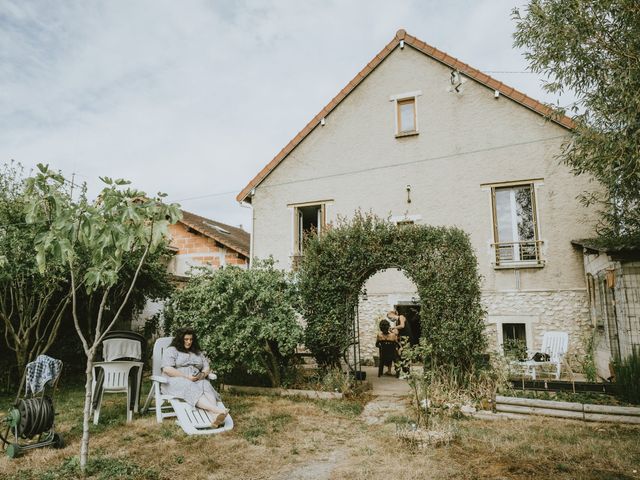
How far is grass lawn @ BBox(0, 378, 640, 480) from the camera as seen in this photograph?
4.20 meters

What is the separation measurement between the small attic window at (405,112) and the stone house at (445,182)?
1.3 inches

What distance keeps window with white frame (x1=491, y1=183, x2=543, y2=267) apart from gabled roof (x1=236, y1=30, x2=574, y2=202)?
1976 mm

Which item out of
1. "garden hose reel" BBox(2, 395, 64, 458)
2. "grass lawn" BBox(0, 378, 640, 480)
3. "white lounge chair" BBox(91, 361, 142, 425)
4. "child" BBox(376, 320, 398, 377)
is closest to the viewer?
"grass lawn" BBox(0, 378, 640, 480)

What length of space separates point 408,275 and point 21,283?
7.12 m

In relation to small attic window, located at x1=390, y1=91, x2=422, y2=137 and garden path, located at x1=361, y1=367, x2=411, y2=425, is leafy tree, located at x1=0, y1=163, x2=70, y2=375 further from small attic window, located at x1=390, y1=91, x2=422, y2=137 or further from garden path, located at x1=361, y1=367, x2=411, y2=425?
small attic window, located at x1=390, y1=91, x2=422, y2=137

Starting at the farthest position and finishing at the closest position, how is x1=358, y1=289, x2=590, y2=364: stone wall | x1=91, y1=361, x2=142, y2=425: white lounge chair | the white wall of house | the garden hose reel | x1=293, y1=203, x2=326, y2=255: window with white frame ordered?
x1=293, y1=203, x2=326, y2=255: window with white frame, the white wall of house, x1=358, y1=289, x2=590, y2=364: stone wall, x1=91, y1=361, x2=142, y2=425: white lounge chair, the garden hose reel

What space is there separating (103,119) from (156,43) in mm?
3413

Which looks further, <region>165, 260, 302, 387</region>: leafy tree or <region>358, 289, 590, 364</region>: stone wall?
<region>358, 289, 590, 364</region>: stone wall

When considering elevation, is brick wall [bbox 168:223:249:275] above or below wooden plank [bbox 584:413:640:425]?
above

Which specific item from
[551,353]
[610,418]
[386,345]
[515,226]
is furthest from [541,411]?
[515,226]

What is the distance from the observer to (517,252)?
10.8m

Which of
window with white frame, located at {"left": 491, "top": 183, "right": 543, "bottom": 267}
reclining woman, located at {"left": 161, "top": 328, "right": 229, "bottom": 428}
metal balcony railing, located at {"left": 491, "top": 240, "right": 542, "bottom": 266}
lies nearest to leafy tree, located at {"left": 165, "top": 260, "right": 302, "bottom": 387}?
reclining woman, located at {"left": 161, "top": 328, "right": 229, "bottom": 428}

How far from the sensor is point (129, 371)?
20.6 ft

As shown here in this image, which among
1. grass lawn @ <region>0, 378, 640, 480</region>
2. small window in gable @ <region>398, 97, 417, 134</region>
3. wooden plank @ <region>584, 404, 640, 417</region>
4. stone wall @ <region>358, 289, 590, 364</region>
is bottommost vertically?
grass lawn @ <region>0, 378, 640, 480</region>
